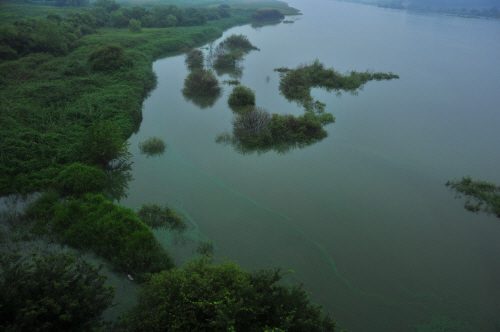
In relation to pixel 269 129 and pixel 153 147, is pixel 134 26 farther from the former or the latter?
pixel 269 129

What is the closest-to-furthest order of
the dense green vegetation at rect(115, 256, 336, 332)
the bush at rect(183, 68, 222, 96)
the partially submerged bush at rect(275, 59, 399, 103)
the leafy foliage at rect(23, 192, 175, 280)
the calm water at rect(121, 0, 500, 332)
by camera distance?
the dense green vegetation at rect(115, 256, 336, 332), the leafy foliage at rect(23, 192, 175, 280), the calm water at rect(121, 0, 500, 332), the bush at rect(183, 68, 222, 96), the partially submerged bush at rect(275, 59, 399, 103)

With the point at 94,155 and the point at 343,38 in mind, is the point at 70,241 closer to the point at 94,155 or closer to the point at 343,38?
the point at 94,155

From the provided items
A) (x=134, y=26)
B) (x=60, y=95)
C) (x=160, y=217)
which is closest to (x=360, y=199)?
(x=160, y=217)

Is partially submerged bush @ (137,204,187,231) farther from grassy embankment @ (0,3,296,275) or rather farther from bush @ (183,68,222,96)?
bush @ (183,68,222,96)

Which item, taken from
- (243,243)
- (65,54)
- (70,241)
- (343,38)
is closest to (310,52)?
(343,38)

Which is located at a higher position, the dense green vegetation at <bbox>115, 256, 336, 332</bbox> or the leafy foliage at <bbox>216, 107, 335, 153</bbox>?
the leafy foliage at <bbox>216, 107, 335, 153</bbox>

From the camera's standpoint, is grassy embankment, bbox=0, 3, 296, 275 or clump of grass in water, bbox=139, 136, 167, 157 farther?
clump of grass in water, bbox=139, 136, 167, 157

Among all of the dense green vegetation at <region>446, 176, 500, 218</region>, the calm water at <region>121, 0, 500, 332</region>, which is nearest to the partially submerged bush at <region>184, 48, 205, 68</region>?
the calm water at <region>121, 0, 500, 332</region>

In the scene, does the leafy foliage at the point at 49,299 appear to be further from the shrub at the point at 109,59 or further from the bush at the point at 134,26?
the bush at the point at 134,26
